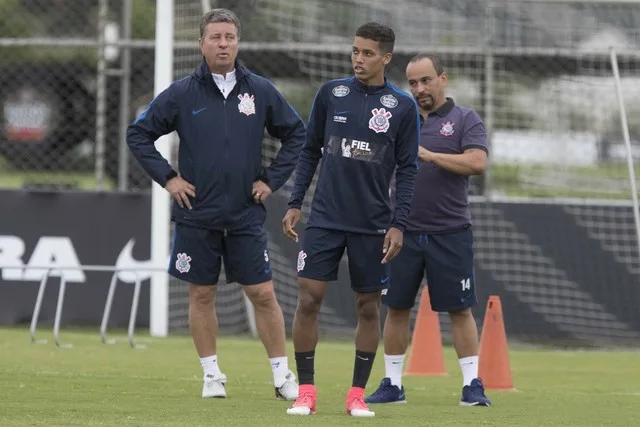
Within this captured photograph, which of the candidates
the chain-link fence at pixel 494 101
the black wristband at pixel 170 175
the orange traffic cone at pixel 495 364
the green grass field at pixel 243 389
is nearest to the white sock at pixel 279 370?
the green grass field at pixel 243 389

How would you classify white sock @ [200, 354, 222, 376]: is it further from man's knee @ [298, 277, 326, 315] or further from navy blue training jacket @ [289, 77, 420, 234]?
navy blue training jacket @ [289, 77, 420, 234]

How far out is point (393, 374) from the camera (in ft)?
26.2

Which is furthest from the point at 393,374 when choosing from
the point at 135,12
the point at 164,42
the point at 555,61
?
the point at 135,12

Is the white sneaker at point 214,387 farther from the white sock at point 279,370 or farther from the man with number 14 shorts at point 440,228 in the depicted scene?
the man with number 14 shorts at point 440,228

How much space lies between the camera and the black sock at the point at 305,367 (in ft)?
22.8

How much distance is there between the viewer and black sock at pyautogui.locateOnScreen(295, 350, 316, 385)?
22.8 feet

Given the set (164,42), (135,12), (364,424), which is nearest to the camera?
(364,424)

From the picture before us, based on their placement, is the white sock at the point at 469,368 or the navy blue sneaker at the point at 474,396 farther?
the white sock at the point at 469,368

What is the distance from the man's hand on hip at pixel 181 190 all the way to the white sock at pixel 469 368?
1812mm

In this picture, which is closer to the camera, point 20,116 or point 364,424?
point 364,424

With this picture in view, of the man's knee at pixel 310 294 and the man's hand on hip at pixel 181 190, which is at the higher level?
the man's hand on hip at pixel 181 190

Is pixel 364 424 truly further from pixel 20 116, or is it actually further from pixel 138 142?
pixel 20 116

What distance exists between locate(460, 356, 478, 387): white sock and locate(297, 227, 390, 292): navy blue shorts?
3.80 ft

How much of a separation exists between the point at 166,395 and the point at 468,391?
5.49 feet
